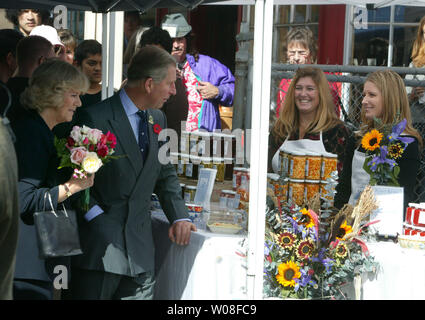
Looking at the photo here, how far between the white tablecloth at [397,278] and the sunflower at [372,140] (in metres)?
0.54

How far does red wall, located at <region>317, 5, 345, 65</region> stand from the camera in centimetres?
762

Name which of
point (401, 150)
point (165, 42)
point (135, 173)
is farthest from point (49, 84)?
point (165, 42)

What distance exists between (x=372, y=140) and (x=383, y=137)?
0.06 metres

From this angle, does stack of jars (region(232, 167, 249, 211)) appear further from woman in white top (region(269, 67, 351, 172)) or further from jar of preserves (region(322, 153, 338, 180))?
jar of preserves (region(322, 153, 338, 180))

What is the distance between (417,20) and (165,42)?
334 cm

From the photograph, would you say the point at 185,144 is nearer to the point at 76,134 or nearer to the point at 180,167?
the point at 180,167

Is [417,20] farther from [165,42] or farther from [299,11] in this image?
[165,42]

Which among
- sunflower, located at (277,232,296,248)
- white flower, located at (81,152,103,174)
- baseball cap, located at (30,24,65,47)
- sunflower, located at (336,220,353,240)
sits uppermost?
baseball cap, located at (30,24,65,47)

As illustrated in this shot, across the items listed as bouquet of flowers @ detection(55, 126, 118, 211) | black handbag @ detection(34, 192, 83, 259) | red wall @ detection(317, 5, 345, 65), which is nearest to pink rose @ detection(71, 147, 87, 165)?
bouquet of flowers @ detection(55, 126, 118, 211)

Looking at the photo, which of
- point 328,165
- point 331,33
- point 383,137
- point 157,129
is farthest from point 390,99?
point 331,33

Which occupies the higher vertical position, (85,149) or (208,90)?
(208,90)

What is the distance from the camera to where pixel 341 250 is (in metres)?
3.22

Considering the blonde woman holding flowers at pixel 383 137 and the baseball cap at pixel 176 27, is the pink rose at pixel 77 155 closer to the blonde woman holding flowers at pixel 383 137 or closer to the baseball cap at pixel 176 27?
the blonde woman holding flowers at pixel 383 137

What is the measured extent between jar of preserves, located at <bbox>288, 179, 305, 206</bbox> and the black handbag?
3.92 ft
